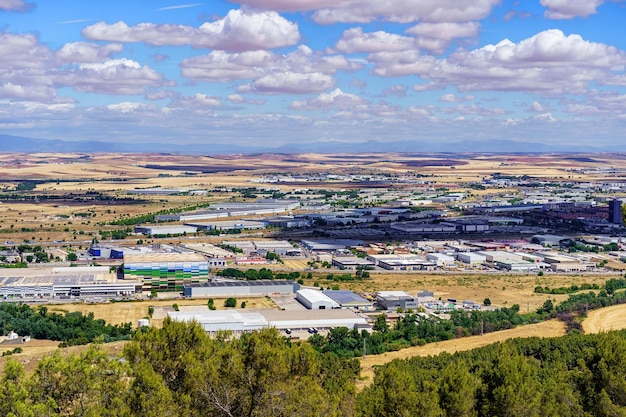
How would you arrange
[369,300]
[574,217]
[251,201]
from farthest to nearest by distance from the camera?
[251,201] < [574,217] < [369,300]

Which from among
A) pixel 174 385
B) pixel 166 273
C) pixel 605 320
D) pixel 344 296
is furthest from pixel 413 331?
pixel 174 385

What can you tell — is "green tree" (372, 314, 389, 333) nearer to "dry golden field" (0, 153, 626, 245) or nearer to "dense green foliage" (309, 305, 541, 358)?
"dense green foliage" (309, 305, 541, 358)

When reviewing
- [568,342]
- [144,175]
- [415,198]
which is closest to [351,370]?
[568,342]

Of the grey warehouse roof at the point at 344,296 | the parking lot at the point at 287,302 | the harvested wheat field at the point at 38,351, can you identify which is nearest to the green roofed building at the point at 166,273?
the parking lot at the point at 287,302

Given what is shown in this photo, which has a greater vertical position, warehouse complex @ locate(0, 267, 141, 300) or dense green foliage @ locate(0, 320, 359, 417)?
dense green foliage @ locate(0, 320, 359, 417)

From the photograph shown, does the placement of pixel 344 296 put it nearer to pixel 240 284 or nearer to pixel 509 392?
pixel 240 284

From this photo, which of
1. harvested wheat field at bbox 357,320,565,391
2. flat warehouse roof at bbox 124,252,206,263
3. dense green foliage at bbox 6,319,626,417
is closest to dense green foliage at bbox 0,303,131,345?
harvested wheat field at bbox 357,320,565,391

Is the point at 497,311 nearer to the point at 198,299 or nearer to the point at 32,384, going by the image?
the point at 198,299
